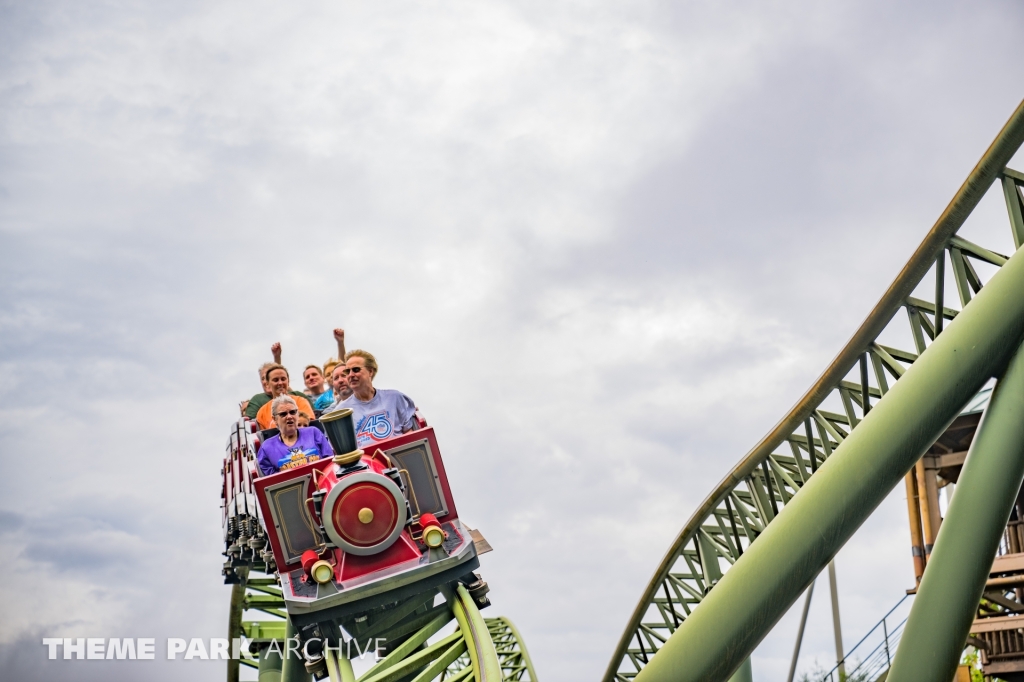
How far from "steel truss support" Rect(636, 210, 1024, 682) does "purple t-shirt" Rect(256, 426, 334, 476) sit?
3.30 meters

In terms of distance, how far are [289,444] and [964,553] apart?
15.6 feet

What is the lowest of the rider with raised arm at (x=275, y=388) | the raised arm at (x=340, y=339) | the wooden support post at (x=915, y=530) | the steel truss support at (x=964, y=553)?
the steel truss support at (x=964, y=553)

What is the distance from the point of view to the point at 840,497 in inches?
221

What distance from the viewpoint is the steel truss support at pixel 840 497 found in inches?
221

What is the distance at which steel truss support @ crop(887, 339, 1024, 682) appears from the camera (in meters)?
5.60

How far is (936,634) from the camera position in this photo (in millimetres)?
5621

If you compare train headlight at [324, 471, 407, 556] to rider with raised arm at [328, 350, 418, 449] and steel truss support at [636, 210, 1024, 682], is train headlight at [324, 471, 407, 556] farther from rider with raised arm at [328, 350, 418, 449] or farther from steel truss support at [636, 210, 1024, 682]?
steel truss support at [636, 210, 1024, 682]

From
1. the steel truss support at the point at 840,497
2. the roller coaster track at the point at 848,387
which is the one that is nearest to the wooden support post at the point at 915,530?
the roller coaster track at the point at 848,387

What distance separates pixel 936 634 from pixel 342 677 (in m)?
3.56

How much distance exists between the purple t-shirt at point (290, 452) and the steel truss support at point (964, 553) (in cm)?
419

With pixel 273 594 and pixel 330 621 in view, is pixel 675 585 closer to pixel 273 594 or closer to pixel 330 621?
pixel 330 621

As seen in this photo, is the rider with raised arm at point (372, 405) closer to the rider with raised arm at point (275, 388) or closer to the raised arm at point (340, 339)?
the rider with raised arm at point (275, 388)

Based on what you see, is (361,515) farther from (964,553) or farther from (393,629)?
(964,553)

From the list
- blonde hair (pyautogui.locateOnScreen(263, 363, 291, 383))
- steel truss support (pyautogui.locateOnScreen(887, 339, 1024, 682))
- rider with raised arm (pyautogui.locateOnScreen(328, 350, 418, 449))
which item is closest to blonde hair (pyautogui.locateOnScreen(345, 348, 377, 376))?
rider with raised arm (pyautogui.locateOnScreen(328, 350, 418, 449))
